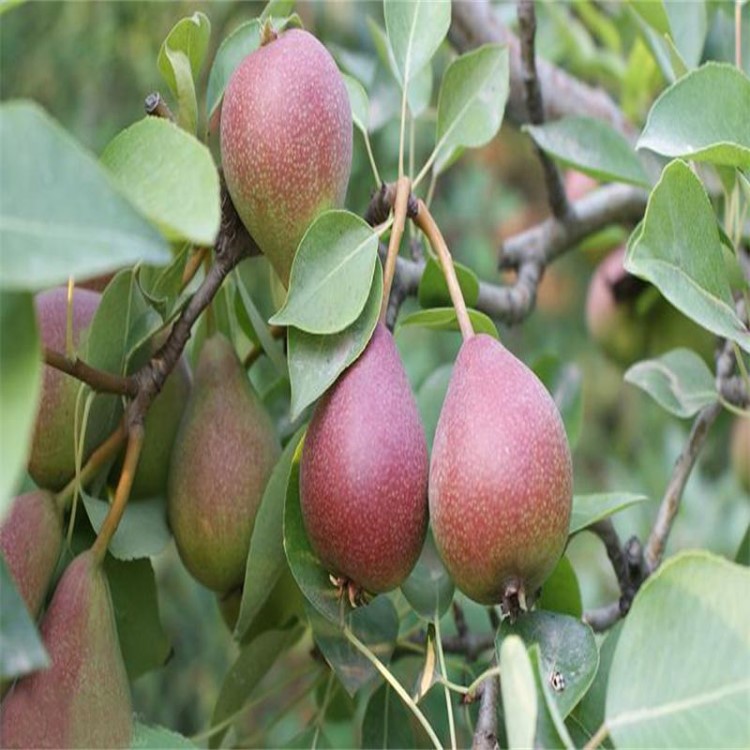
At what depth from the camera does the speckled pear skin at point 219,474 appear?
0.60 meters

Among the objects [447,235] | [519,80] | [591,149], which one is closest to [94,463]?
[591,149]

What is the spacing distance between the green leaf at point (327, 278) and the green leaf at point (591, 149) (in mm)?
274

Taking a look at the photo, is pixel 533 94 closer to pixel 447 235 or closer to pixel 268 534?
pixel 268 534

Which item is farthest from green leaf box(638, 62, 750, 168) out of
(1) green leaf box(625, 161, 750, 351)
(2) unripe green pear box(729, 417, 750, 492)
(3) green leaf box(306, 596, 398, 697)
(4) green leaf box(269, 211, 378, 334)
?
(2) unripe green pear box(729, 417, 750, 492)

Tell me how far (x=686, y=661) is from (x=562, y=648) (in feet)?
0.33

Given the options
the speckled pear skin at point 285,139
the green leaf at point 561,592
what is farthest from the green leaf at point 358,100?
the green leaf at point 561,592

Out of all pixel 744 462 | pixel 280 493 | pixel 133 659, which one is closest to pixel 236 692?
pixel 133 659

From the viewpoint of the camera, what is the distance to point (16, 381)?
39 centimetres

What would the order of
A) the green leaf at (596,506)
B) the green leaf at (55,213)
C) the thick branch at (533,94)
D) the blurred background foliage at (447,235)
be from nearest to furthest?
the green leaf at (55,213)
the green leaf at (596,506)
the thick branch at (533,94)
the blurred background foliage at (447,235)

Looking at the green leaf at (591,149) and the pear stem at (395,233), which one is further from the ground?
the pear stem at (395,233)

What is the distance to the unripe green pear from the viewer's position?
1039mm

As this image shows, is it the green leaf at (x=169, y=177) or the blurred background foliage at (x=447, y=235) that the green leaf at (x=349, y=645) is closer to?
the green leaf at (x=169, y=177)

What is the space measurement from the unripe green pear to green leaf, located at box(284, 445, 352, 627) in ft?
1.82

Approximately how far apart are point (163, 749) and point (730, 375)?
43 centimetres
